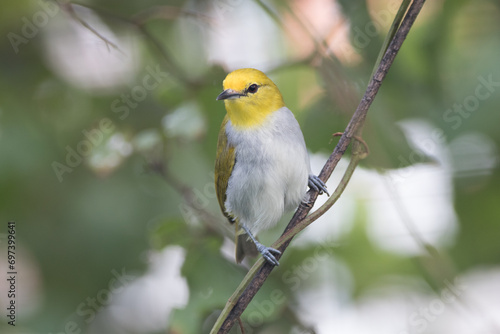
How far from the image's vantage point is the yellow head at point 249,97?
1.93 metres

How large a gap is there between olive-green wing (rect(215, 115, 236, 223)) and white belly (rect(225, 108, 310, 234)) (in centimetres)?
2

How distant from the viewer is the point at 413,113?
2.29 meters

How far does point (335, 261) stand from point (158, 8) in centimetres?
146

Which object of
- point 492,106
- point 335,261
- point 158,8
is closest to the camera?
point 492,106

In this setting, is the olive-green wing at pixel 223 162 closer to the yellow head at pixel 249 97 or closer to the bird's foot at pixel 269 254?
the yellow head at pixel 249 97

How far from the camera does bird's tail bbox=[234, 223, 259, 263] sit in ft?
7.67

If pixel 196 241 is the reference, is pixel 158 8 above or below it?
above

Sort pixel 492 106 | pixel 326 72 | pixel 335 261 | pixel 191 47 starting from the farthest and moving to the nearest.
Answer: pixel 191 47
pixel 335 261
pixel 492 106
pixel 326 72

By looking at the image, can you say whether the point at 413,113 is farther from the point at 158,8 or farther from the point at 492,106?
the point at 158,8

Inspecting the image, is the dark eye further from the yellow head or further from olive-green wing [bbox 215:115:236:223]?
olive-green wing [bbox 215:115:236:223]

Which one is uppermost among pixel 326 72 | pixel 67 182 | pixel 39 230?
pixel 326 72

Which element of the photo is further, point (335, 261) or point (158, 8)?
point (158, 8)

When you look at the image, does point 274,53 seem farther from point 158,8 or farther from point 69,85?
point 69,85

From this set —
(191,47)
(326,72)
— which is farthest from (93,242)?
(326,72)
